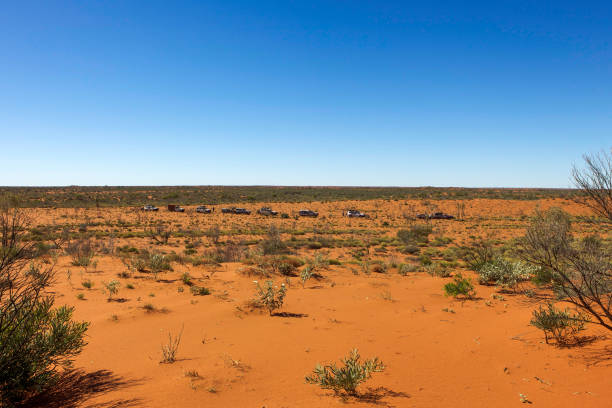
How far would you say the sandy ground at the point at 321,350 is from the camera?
472 cm

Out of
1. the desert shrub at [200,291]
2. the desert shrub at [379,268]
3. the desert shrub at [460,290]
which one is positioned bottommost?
the desert shrub at [379,268]

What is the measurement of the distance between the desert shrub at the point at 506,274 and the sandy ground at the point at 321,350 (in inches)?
28.6

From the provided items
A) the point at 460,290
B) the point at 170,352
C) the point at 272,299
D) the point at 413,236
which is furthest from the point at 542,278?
the point at 413,236

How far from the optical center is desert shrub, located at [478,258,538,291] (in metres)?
10.7

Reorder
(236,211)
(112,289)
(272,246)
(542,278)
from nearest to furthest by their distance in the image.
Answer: (542,278) → (112,289) → (272,246) → (236,211)

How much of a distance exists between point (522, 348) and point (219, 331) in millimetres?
6384

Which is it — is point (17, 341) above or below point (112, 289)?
above

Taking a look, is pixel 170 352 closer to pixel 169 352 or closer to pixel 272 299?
pixel 169 352

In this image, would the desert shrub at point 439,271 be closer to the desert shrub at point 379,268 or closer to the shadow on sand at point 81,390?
the desert shrub at point 379,268

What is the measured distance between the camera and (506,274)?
10.8 m

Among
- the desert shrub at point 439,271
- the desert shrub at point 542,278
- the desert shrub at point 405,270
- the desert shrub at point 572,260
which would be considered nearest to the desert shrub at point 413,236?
the desert shrub at point 405,270

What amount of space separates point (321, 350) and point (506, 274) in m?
7.89

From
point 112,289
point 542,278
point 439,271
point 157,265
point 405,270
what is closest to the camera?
point 542,278

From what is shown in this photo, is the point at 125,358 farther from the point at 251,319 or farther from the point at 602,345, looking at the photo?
the point at 602,345
